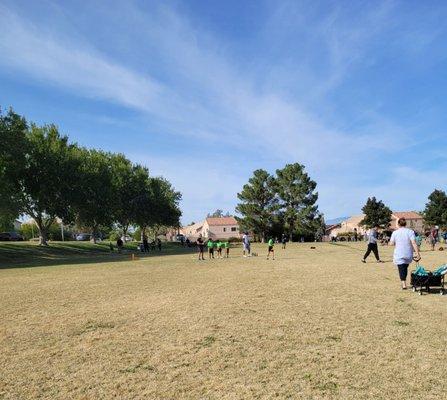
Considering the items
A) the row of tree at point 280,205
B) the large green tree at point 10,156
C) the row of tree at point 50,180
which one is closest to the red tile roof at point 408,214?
the row of tree at point 280,205

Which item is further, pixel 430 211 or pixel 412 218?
pixel 412 218

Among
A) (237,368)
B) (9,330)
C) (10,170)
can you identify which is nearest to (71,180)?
(10,170)

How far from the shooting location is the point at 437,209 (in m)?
83.6

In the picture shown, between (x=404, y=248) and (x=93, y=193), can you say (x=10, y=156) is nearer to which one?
(x=93, y=193)

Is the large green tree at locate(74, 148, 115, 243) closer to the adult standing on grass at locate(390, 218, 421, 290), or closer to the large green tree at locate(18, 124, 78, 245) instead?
the large green tree at locate(18, 124, 78, 245)

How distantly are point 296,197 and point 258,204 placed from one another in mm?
7329

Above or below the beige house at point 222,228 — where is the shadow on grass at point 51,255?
below

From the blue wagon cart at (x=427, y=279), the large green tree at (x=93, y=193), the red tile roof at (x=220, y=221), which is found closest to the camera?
the blue wagon cart at (x=427, y=279)

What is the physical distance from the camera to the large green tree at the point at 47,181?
48.9 m

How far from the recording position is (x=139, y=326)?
28.9 feet

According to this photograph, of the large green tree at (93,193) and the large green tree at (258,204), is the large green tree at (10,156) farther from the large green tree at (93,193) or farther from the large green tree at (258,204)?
the large green tree at (258,204)

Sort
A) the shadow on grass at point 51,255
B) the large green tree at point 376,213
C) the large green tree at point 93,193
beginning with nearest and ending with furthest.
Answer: the shadow on grass at point 51,255, the large green tree at point 93,193, the large green tree at point 376,213

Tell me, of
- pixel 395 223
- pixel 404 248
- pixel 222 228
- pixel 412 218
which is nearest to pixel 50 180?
pixel 404 248

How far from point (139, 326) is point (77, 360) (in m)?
2.25
